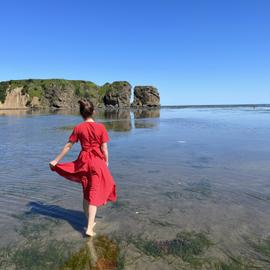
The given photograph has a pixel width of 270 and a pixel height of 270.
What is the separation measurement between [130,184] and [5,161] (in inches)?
278

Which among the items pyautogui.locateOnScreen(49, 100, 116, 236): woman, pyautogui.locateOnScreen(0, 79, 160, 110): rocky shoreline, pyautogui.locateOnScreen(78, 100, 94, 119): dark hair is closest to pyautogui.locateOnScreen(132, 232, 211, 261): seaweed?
pyautogui.locateOnScreen(49, 100, 116, 236): woman

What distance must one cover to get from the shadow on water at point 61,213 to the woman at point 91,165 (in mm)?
690

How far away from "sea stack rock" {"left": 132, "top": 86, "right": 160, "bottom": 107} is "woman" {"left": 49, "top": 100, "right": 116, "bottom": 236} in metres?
189

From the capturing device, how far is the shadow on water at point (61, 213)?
7.11 meters

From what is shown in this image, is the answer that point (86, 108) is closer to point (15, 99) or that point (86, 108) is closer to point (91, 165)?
point (91, 165)

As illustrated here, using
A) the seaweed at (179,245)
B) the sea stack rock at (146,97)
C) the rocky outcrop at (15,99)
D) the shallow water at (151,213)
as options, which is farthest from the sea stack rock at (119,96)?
the seaweed at (179,245)

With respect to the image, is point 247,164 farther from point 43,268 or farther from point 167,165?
point 43,268

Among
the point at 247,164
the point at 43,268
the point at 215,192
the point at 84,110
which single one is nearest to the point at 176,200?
the point at 215,192

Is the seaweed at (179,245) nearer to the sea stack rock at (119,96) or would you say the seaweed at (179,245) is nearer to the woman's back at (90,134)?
the woman's back at (90,134)

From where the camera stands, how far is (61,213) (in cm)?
775

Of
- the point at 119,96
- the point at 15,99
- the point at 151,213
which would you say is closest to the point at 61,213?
the point at 151,213

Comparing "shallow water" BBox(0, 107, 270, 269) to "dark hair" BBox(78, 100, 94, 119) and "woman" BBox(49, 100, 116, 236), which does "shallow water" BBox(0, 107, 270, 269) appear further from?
"dark hair" BBox(78, 100, 94, 119)

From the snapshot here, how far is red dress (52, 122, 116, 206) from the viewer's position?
21.0 ft

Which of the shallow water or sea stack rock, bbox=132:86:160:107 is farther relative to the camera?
sea stack rock, bbox=132:86:160:107
